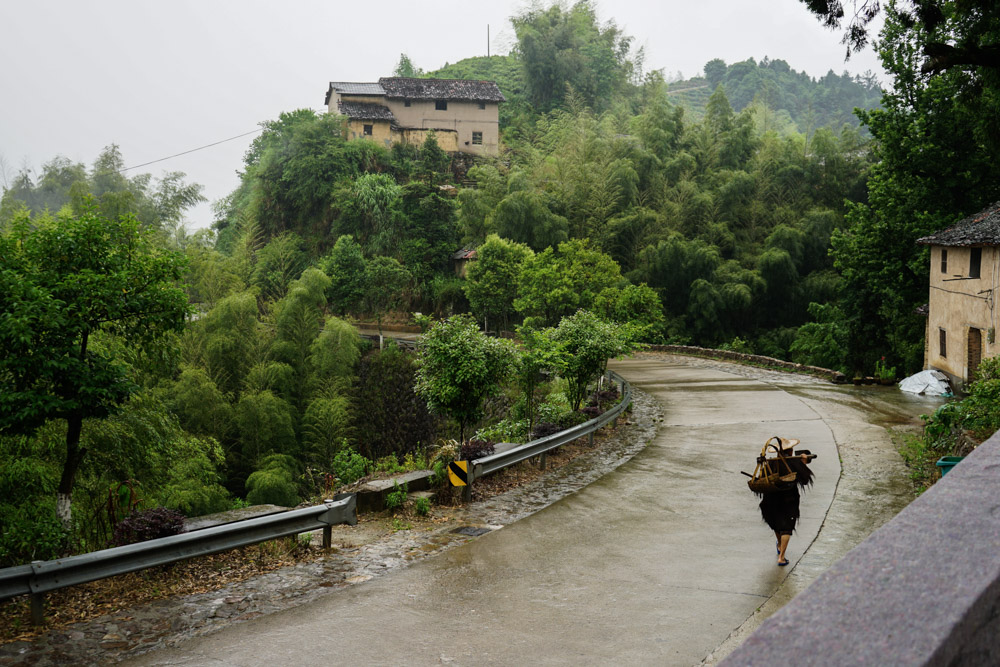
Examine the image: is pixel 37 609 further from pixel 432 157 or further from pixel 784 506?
pixel 432 157

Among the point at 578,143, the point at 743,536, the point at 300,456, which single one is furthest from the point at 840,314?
the point at 743,536

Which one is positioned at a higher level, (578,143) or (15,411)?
(578,143)

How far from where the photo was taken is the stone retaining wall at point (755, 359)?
Result: 25891 millimetres

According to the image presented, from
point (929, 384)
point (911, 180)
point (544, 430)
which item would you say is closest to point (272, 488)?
point (544, 430)

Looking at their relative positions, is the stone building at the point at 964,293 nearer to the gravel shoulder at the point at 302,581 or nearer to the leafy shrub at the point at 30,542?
the gravel shoulder at the point at 302,581

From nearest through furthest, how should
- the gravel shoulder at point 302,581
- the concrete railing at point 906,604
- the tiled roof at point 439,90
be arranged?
the concrete railing at point 906,604, the gravel shoulder at point 302,581, the tiled roof at point 439,90

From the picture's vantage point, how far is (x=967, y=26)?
11703 millimetres

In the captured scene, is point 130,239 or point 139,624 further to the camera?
point 130,239

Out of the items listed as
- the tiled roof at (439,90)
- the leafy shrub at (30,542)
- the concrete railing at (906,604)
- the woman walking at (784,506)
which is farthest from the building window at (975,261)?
the tiled roof at (439,90)

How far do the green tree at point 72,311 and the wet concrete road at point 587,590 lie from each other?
2.57 metres

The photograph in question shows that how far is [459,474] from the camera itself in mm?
9648

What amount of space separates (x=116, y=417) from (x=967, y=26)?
1349cm

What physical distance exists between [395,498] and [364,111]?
47.7m

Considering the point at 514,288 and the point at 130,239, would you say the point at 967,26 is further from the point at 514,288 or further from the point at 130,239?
the point at 514,288
